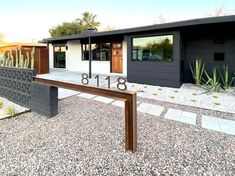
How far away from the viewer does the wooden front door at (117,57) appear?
13.1m

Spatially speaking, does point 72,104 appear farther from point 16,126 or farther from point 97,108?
point 16,126

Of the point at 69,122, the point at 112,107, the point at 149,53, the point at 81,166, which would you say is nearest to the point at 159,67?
the point at 149,53

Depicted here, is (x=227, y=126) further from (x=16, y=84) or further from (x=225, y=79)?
(x=16, y=84)

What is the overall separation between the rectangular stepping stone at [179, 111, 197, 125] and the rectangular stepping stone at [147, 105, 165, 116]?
571mm

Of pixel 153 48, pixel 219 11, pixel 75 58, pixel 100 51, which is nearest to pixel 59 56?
pixel 75 58

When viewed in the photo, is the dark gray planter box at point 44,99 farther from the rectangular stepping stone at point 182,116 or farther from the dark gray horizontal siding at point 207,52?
the dark gray horizontal siding at point 207,52

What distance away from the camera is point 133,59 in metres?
9.78

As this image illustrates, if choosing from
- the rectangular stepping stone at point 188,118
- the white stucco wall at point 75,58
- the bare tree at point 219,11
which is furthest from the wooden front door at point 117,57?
the bare tree at point 219,11

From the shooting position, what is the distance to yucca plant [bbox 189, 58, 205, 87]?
8.61 m

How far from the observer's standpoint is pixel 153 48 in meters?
9.15

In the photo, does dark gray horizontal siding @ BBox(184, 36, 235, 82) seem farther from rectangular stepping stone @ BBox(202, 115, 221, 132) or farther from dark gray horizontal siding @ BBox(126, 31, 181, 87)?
Answer: rectangular stepping stone @ BBox(202, 115, 221, 132)

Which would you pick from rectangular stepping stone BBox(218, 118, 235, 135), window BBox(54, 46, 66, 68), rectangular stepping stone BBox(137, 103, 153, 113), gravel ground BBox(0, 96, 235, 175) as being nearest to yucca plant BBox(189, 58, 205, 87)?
rectangular stepping stone BBox(137, 103, 153, 113)

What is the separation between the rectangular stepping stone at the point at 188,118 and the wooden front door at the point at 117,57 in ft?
27.3

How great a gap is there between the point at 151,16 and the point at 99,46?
1694 cm
